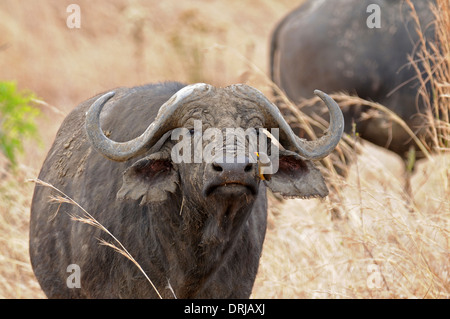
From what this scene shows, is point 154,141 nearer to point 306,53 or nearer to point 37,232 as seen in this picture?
point 37,232

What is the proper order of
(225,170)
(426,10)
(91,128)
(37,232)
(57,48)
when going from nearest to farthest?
(225,170), (91,128), (37,232), (426,10), (57,48)

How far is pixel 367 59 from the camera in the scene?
8273mm

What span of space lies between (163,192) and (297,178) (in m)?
0.68

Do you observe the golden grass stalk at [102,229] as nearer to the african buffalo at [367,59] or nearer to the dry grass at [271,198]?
the dry grass at [271,198]

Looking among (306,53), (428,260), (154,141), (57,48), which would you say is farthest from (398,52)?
(57,48)

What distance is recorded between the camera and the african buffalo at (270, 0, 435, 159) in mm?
8109

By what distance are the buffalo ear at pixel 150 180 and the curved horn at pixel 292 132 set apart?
524 mm

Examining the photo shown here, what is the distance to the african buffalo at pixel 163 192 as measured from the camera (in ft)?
12.8

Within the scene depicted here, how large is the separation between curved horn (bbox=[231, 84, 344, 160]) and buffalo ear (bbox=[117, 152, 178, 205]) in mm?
524

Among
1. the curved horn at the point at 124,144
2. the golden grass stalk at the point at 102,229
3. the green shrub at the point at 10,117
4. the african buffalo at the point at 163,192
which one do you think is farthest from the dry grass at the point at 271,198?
the curved horn at the point at 124,144

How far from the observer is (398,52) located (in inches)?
321

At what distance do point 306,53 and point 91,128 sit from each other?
519 cm

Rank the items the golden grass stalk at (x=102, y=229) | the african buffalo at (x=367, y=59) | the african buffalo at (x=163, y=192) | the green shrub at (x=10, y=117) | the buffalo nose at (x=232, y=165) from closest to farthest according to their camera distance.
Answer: the buffalo nose at (x=232, y=165)
the african buffalo at (x=163, y=192)
the golden grass stalk at (x=102, y=229)
the green shrub at (x=10, y=117)
the african buffalo at (x=367, y=59)

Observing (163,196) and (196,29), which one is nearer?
(163,196)
